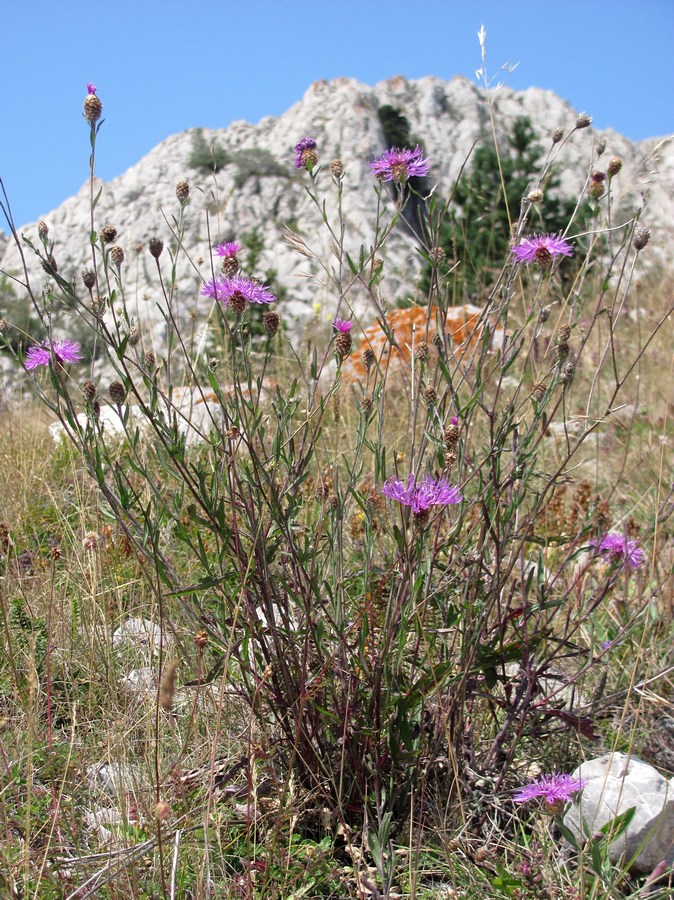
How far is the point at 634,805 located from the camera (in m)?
1.35

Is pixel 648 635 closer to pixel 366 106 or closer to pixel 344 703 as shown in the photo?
pixel 344 703

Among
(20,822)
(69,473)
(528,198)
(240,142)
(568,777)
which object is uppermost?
(240,142)

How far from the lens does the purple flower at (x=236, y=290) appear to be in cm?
138

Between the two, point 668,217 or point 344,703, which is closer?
point 344,703

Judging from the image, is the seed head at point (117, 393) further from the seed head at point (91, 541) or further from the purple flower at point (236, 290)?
the seed head at point (91, 541)

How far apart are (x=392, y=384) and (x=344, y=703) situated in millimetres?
3659

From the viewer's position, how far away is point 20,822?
4.49ft

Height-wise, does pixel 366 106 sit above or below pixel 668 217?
above

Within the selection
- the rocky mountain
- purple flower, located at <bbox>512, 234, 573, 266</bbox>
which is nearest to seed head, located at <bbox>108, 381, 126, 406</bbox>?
purple flower, located at <bbox>512, 234, 573, 266</bbox>

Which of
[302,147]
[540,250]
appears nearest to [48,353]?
[302,147]

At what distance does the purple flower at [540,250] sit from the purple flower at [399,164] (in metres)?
0.23

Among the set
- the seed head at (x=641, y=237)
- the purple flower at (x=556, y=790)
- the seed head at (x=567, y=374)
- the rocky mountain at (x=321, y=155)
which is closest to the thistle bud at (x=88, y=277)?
the seed head at (x=567, y=374)

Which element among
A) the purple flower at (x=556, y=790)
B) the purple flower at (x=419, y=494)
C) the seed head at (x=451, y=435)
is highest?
the seed head at (x=451, y=435)

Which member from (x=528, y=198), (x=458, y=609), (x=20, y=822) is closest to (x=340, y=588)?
(x=458, y=609)
